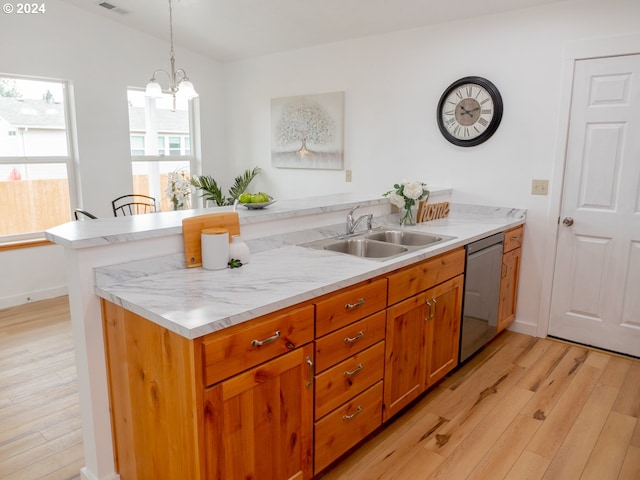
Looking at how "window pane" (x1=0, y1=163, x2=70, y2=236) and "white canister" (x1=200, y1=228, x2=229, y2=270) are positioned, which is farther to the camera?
→ "window pane" (x1=0, y1=163, x2=70, y2=236)

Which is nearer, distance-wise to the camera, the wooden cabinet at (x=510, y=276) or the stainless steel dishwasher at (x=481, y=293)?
the stainless steel dishwasher at (x=481, y=293)

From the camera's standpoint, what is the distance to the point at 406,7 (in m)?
3.56

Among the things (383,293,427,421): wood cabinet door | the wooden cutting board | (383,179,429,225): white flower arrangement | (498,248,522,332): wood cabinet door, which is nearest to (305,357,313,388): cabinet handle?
(383,293,427,421): wood cabinet door

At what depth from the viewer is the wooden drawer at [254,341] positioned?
1436mm

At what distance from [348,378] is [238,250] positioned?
750mm

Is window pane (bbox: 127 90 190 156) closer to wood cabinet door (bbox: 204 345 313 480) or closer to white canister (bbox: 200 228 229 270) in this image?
white canister (bbox: 200 228 229 270)

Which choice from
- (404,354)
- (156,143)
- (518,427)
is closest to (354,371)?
(404,354)

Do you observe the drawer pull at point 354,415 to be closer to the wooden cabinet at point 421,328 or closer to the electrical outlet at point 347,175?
the wooden cabinet at point 421,328

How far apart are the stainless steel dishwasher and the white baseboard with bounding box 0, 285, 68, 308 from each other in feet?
12.7

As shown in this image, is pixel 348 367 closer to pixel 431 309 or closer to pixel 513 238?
pixel 431 309

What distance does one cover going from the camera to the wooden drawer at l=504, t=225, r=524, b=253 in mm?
3305

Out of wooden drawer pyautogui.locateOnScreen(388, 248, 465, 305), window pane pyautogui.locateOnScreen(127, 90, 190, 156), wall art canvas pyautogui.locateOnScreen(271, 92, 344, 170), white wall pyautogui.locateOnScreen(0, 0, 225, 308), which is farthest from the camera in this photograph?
window pane pyautogui.locateOnScreen(127, 90, 190, 156)

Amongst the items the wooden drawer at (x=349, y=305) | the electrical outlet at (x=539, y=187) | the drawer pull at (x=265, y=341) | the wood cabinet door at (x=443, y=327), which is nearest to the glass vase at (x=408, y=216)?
the wood cabinet door at (x=443, y=327)

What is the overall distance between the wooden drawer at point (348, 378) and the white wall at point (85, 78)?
3.69 meters
